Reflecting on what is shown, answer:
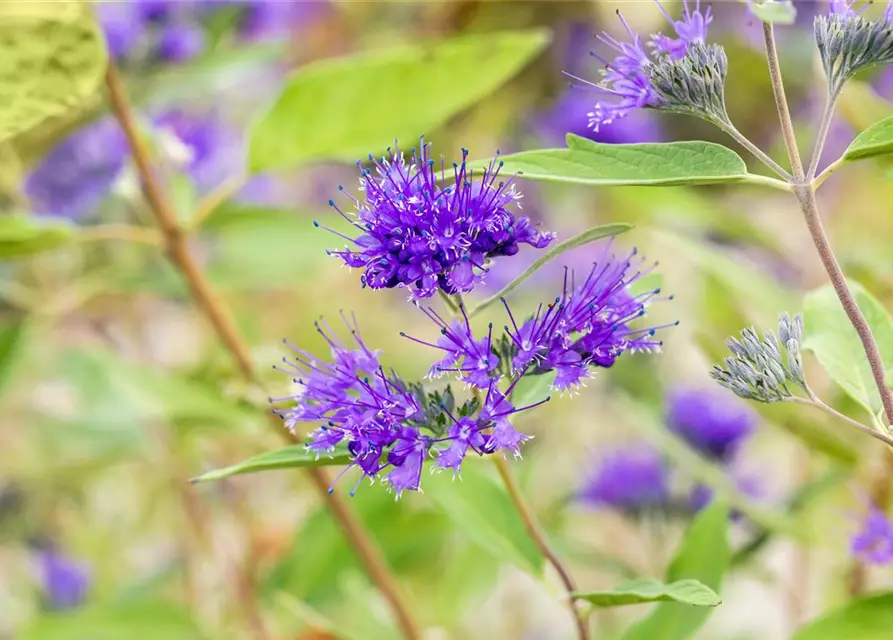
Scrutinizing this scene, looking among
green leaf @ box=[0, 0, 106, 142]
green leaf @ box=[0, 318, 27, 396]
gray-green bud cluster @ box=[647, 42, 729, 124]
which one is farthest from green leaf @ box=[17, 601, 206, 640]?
gray-green bud cluster @ box=[647, 42, 729, 124]

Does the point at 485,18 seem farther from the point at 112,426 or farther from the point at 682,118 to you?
the point at 112,426

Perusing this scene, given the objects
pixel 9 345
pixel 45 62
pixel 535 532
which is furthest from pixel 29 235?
pixel 535 532

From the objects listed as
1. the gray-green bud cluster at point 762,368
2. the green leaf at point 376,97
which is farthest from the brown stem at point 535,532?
the green leaf at point 376,97

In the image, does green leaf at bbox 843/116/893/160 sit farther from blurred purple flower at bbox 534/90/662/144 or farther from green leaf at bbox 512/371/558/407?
blurred purple flower at bbox 534/90/662/144

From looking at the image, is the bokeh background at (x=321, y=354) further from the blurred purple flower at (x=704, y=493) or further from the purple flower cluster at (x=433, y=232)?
the purple flower cluster at (x=433, y=232)

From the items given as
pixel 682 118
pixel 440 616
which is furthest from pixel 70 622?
pixel 682 118
